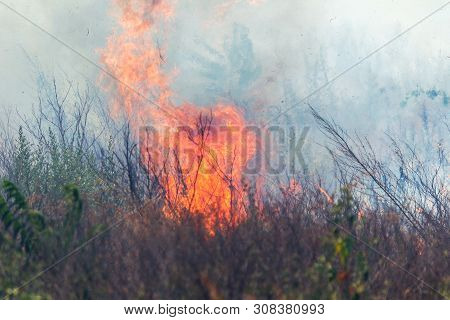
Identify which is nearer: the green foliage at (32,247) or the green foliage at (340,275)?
the green foliage at (340,275)

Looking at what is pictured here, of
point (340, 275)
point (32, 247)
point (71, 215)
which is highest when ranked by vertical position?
point (71, 215)

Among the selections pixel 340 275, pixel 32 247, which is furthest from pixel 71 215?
pixel 340 275

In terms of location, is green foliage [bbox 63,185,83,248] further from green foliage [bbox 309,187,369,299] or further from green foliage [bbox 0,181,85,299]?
green foliage [bbox 309,187,369,299]

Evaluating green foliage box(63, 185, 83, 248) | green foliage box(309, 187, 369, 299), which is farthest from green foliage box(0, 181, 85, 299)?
green foliage box(309, 187, 369, 299)

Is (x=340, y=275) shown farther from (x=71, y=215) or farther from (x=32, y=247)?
(x=32, y=247)

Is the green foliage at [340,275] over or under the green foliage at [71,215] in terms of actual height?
under

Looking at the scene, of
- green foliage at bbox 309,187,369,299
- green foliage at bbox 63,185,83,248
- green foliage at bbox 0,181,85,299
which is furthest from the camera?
green foliage at bbox 63,185,83,248

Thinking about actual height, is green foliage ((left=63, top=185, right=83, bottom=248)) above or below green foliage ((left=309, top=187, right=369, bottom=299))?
above

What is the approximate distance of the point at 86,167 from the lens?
15.1 metres

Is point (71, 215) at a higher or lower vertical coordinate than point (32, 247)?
higher

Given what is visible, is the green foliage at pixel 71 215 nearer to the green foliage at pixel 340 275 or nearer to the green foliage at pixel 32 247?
the green foliage at pixel 32 247

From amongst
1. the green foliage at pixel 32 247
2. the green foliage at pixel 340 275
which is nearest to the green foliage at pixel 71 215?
the green foliage at pixel 32 247

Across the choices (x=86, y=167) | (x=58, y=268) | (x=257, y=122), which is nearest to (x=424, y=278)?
(x=58, y=268)
